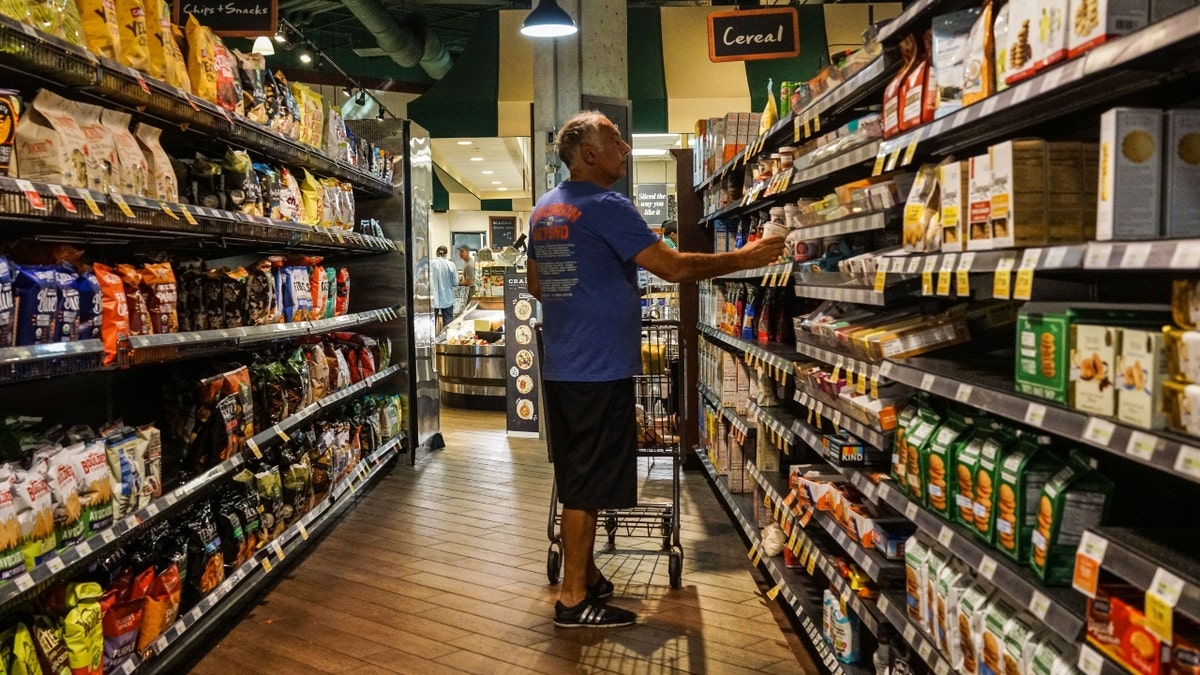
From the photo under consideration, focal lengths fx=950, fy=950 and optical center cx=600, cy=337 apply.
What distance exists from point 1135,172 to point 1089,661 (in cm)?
83

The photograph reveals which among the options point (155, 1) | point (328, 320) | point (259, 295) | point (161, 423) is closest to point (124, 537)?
point (161, 423)

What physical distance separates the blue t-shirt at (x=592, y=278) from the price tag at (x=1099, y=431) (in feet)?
6.75

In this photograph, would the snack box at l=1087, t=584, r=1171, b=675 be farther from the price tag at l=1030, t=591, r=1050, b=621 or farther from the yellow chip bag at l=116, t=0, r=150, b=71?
the yellow chip bag at l=116, t=0, r=150, b=71

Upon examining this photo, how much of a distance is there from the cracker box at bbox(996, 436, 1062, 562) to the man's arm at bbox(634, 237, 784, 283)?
59.3 inches

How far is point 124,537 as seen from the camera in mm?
2949

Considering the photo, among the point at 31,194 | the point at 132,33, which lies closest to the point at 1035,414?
the point at 31,194

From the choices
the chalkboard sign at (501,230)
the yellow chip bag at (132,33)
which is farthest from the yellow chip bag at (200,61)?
the chalkboard sign at (501,230)

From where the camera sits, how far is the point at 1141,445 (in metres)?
1.46

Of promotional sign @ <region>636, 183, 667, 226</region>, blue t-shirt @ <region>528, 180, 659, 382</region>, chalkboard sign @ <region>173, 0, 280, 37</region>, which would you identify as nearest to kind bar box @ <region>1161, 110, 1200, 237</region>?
blue t-shirt @ <region>528, 180, 659, 382</region>

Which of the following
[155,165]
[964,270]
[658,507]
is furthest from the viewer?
[658,507]

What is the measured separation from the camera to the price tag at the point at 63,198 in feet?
8.25

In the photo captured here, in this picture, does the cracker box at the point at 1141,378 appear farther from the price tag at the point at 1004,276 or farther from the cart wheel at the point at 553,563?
the cart wheel at the point at 553,563

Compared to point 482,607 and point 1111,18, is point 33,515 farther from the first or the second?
point 1111,18

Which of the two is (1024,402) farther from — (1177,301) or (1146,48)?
(1146,48)
